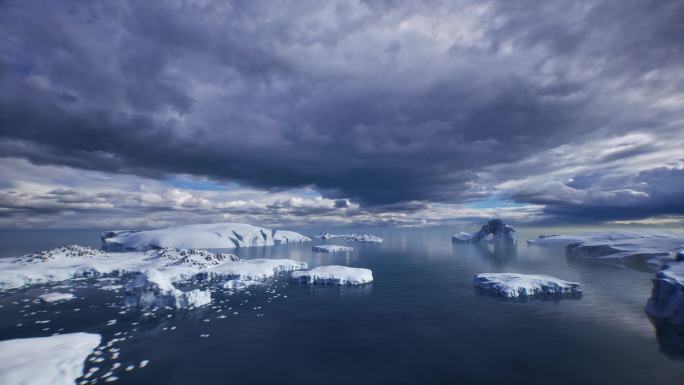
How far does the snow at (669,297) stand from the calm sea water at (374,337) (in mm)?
2065

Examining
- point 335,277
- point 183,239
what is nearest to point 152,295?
point 335,277

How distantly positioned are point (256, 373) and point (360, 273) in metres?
44.0

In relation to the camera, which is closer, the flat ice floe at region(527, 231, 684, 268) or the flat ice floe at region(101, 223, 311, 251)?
the flat ice floe at region(527, 231, 684, 268)

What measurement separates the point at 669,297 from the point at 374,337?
127 feet

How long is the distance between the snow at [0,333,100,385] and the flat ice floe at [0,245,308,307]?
14326mm

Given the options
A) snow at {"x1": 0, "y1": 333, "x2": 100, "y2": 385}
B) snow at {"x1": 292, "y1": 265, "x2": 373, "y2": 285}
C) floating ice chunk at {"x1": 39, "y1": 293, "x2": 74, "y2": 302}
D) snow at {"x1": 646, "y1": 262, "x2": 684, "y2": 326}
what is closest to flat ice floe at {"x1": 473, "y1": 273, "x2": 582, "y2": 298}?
snow at {"x1": 646, "y1": 262, "x2": 684, "y2": 326}

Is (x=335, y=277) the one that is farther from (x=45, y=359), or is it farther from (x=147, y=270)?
(x=45, y=359)

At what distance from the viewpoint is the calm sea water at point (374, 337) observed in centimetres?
2464

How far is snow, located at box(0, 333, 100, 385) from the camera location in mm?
21438

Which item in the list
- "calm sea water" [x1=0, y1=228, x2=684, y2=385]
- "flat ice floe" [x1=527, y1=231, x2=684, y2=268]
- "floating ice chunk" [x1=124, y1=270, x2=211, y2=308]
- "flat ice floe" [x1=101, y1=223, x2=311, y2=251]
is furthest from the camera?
"flat ice floe" [x1=101, y1=223, x2=311, y2=251]

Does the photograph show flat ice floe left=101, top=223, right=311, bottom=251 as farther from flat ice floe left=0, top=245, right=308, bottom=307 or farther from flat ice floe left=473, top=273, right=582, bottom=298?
flat ice floe left=473, top=273, right=582, bottom=298

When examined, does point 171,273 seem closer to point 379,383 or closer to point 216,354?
point 216,354

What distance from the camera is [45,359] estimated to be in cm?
2430

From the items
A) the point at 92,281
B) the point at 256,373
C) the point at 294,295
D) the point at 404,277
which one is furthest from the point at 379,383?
the point at 92,281
